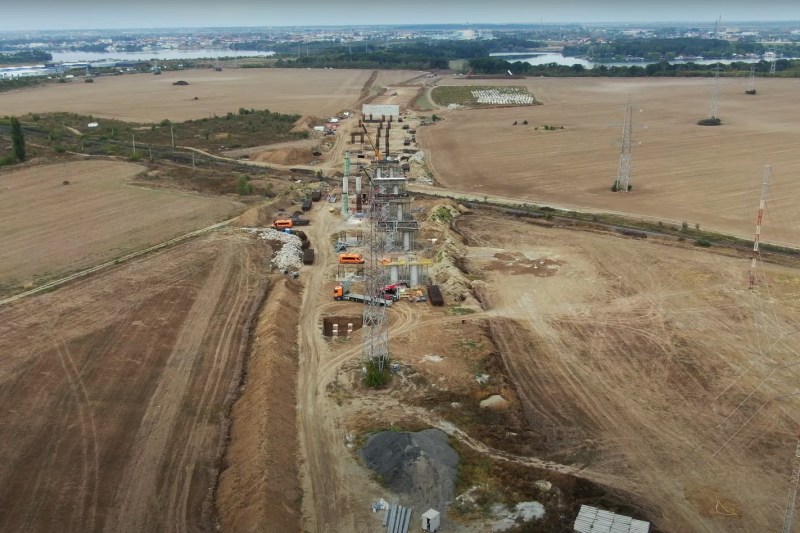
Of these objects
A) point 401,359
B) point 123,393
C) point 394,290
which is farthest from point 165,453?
point 394,290

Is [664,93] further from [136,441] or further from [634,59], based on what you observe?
[136,441]

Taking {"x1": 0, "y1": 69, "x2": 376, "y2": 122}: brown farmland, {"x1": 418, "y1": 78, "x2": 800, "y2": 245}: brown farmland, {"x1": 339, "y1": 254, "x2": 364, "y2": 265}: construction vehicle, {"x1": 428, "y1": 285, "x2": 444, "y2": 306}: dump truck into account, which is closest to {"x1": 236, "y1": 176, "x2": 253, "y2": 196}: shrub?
{"x1": 418, "y1": 78, "x2": 800, "y2": 245}: brown farmland

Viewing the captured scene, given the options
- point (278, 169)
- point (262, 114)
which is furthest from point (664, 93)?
point (278, 169)

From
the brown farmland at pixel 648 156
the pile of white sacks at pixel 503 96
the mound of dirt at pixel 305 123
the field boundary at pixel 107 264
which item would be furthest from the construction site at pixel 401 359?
the pile of white sacks at pixel 503 96

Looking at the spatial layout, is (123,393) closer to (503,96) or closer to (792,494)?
(792,494)

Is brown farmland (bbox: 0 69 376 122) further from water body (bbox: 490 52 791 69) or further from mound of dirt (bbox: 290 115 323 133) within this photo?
water body (bbox: 490 52 791 69)
